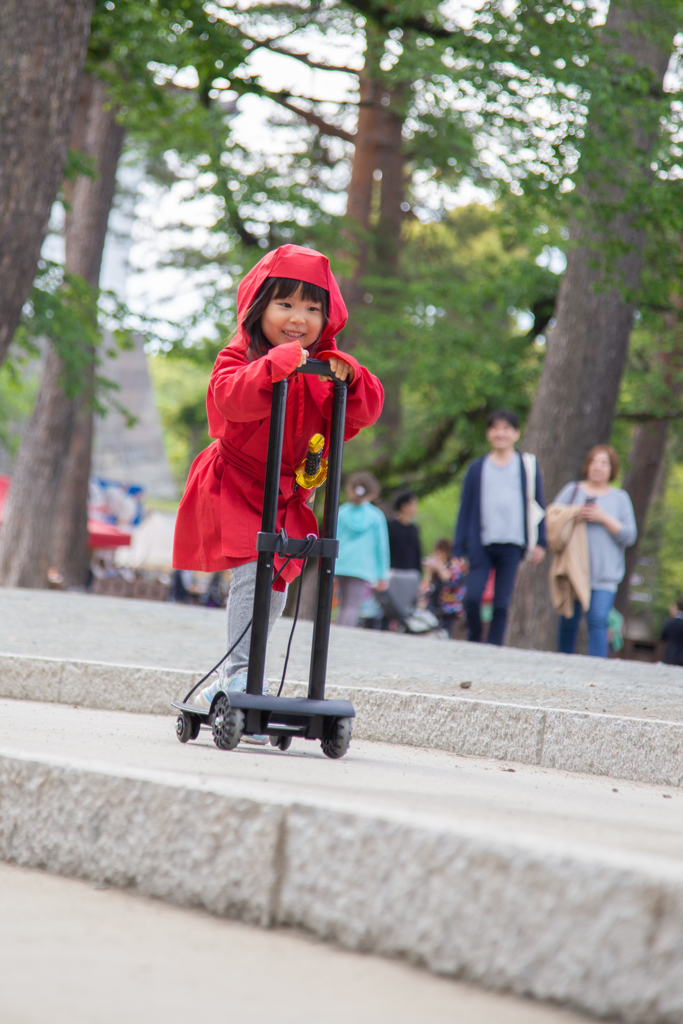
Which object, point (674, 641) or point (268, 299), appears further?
point (674, 641)

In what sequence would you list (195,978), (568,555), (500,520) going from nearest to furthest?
1. (195,978)
2. (500,520)
3. (568,555)

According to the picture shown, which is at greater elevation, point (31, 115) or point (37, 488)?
point (31, 115)

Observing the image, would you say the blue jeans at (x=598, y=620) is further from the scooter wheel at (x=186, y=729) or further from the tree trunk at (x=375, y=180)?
the tree trunk at (x=375, y=180)

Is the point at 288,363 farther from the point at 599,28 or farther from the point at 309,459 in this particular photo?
the point at 599,28

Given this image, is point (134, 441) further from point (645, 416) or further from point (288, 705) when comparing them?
point (288, 705)

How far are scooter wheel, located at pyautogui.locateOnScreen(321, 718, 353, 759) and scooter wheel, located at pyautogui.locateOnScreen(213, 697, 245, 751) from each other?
292 mm

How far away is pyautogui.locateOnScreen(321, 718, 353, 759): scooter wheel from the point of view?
3.20 meters

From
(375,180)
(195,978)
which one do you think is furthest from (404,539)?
(375,180)

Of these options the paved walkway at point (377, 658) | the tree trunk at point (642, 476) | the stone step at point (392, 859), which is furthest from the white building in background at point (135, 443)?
the stone step at point (392, 859)

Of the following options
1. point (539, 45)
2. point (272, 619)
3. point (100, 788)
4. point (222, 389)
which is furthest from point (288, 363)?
point (539, 45)

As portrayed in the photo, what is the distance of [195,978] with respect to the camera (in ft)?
5.76

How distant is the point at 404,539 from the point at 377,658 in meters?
6.29

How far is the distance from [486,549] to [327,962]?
589 centimetres

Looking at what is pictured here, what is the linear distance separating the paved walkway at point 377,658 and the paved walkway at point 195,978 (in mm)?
2299
